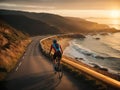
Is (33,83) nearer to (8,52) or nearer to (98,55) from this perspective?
(8,52)

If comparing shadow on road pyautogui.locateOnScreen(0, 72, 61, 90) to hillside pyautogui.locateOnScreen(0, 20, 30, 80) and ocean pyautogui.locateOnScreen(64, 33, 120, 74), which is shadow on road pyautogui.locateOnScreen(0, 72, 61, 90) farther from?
ocean pyautogui.locateOnScreen(64, 33, 120, 74)

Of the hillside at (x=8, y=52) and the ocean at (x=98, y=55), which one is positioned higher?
the hillside at (x=8, y=52)

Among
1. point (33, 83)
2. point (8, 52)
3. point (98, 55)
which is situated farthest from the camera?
point (98, 55)

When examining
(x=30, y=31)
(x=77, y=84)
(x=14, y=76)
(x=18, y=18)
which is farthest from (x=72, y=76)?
(x=18, y=18)

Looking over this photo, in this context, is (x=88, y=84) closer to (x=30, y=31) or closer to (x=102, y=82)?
(x=102, y=82)

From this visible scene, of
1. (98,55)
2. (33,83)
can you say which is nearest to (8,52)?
(33,83)

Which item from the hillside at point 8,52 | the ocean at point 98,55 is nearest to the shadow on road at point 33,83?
the hillside at point 8,52

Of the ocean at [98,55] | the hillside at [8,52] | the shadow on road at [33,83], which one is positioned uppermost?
the shadow on road at [33,83]

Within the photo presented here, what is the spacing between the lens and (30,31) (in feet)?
485

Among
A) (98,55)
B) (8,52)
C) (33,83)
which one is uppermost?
(33,83)

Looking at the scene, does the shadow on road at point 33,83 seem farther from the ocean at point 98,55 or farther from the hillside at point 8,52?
the ocean at point 98,55

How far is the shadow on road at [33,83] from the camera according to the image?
1248 cm

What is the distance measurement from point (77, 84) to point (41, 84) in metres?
2.10

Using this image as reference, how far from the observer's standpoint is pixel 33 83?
44.0 feet
